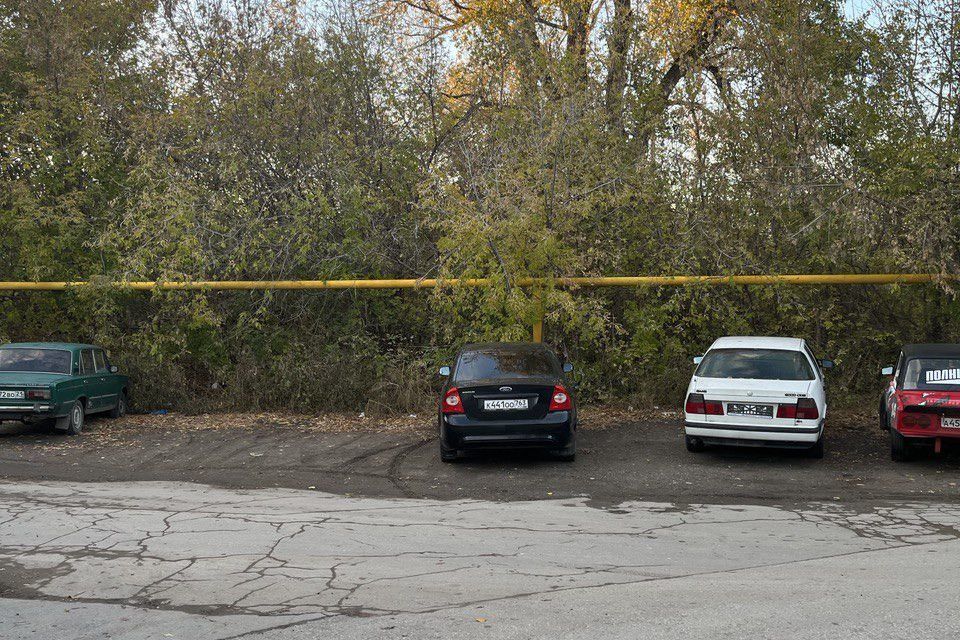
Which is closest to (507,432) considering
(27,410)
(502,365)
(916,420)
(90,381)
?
(502,365)

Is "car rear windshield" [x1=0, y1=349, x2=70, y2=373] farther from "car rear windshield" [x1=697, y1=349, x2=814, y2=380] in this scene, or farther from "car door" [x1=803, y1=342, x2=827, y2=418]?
"car door" [x1=803, y1=342, x2=827, y2=418]

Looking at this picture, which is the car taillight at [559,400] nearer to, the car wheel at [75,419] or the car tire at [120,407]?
the car wheel at [75,419]

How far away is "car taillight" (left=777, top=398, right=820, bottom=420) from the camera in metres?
10.9

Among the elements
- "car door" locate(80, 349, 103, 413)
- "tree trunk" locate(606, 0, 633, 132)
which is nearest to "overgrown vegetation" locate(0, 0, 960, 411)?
"tree trunk" locate(606, 0, 633, 132)

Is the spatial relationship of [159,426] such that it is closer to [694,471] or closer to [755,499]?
[694,471]

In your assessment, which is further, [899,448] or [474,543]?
[899,448]

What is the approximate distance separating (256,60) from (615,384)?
9.13 meters

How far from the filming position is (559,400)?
11.0 m

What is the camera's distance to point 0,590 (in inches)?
244

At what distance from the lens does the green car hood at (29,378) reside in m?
13.5

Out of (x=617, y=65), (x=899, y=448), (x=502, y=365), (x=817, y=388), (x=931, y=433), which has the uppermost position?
(x=617, y=65)

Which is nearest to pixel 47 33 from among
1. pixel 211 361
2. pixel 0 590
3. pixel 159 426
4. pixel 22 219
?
pixel 22 219

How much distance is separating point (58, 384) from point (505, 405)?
729 centimetres

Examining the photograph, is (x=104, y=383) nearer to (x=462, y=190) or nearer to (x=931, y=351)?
(x=462, y=190)
